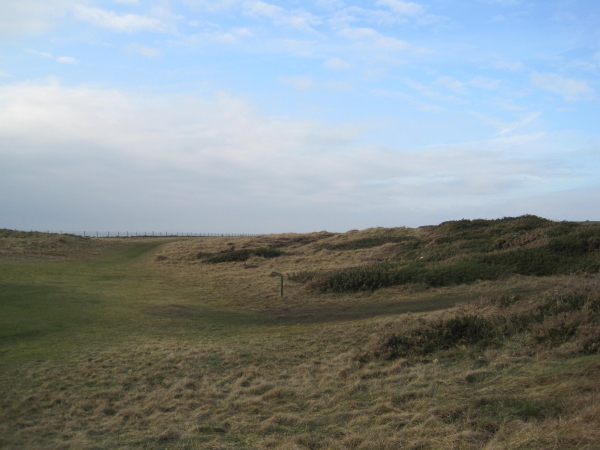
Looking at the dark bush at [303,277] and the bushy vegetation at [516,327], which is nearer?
the bushy vegetation at [516,327]

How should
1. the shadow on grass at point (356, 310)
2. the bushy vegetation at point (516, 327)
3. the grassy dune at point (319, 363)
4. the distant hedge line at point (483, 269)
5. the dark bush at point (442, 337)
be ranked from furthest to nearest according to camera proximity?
the distant hedge line at point (483, 269) → the shadow on grass at point (356, 310) → the dark bush at point (442, 337) → the bushy vegetation at point (516, 327) → the grassy dune at point (319, 363)

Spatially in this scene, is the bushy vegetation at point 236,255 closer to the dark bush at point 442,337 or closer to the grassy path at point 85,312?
the grassy path at point 85,312

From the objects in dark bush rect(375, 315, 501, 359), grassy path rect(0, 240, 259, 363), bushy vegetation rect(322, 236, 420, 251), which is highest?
bushy vegetation rect(322, 236, 420, 251)

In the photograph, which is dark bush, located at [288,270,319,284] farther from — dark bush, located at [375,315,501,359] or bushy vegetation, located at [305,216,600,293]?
dark bush, located at [375,315,501,359]

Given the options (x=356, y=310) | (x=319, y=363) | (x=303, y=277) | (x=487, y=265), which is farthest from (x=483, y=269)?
(x=319, y=363)

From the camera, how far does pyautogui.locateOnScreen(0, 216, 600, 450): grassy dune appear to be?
17.7 feet

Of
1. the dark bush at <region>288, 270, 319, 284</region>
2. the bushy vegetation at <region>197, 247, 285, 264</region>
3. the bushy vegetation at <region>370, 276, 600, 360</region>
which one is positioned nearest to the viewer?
the bushy vegetation at <region>370, 276, 600, 360</region>

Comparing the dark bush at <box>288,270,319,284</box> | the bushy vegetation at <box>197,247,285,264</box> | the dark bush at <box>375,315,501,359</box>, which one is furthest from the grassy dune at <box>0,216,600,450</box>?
Answer: the bushy vegetation at <box>197,247,285,264</box>

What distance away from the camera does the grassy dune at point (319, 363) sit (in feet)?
17.7

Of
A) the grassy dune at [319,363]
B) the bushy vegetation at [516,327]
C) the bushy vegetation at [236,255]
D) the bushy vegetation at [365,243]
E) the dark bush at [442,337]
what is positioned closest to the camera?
the grassy dune at [319,363]

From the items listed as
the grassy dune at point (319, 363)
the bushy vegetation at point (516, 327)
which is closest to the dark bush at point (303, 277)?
the grassy dune at point (319, 363)

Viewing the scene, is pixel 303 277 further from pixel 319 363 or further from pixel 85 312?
pixel 319 363

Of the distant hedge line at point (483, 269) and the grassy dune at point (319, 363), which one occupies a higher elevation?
the distant hedge line at point (483, 269)

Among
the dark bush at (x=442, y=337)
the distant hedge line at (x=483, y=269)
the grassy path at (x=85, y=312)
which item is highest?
the distant hedge line at (x=483, y=269)
